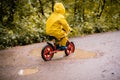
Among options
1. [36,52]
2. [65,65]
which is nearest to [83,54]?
[65,65]

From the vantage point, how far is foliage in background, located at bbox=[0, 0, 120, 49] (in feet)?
53.8

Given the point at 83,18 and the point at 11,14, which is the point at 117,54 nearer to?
the point at 11,14

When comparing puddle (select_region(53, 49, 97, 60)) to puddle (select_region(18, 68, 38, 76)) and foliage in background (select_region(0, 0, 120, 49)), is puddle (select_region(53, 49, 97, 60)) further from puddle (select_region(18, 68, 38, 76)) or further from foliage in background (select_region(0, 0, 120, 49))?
foliage in background (select_region(0, 0, 120, 49))

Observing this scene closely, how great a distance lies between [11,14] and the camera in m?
17.8

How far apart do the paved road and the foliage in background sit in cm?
275

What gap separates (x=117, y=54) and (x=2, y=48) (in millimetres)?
6197

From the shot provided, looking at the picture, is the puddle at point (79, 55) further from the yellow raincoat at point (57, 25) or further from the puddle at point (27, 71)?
the puddle at point (27, 71)

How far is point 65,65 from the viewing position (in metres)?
10.2

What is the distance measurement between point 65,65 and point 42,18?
10450mm

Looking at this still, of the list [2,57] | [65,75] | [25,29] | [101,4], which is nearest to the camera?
[65,75]

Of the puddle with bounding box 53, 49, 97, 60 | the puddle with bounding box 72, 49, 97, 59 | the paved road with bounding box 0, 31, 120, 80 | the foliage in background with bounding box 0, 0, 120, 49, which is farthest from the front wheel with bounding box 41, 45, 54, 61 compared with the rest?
the foliage in background with bounding box 0, 0, 120, 49

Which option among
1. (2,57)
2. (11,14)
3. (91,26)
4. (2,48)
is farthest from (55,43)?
(91,26)

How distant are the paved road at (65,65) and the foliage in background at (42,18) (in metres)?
2.75

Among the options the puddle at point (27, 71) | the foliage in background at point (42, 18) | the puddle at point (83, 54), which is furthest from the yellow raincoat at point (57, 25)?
the foliage in background at point (42, 18)
